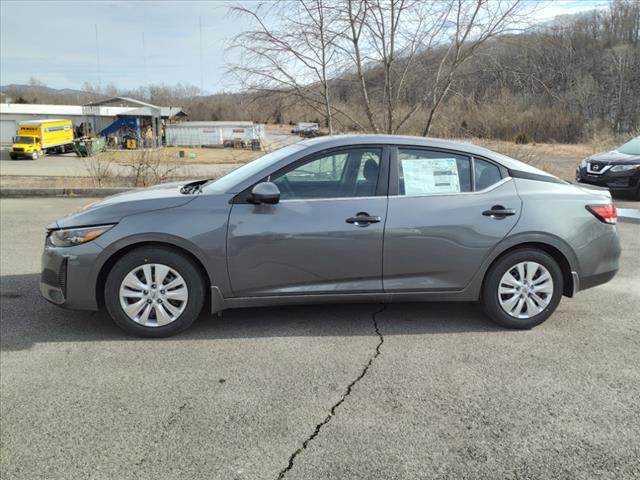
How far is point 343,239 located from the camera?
12.9 ft

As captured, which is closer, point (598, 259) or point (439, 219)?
point (439, 219)

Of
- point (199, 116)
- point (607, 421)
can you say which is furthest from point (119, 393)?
point (199, 116)

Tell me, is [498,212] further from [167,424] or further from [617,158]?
[617,158]

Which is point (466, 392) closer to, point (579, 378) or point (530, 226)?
point (579, 378)

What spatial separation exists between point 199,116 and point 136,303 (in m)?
117

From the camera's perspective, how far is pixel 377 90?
35.6 ft

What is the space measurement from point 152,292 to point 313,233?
4.36 feet

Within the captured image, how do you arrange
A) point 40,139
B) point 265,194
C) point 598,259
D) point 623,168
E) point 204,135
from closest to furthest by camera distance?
point 265,194 < point 598,259 < point 623,168 < point 40,139 < point 204,135

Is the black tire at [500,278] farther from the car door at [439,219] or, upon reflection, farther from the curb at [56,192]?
the curb at [56,192]

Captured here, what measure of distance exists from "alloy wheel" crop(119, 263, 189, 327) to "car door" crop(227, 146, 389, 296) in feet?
1.45

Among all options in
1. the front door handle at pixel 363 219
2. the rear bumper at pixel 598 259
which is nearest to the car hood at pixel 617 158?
the rear bumper at pixel 598 259

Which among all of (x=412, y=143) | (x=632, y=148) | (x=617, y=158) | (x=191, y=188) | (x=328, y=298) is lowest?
(x=328, y=298)

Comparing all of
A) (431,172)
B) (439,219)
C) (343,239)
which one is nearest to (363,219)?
(343,239)

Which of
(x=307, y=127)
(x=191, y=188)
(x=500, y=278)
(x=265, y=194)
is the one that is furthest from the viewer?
(x=307, y=127)
